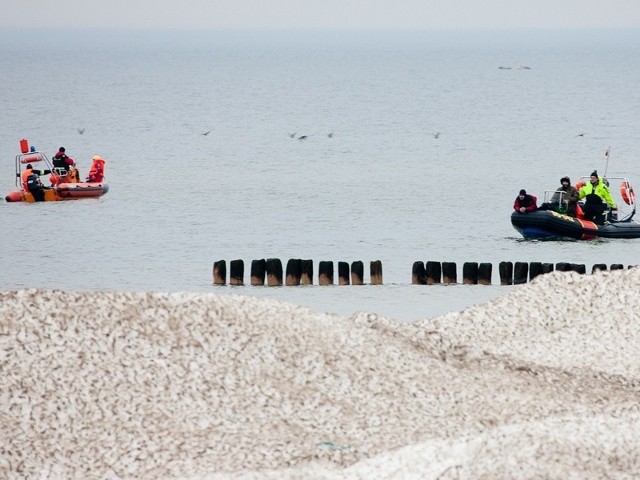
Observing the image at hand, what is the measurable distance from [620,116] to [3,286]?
7380 centimetres

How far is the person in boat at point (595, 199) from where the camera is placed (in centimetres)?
2969

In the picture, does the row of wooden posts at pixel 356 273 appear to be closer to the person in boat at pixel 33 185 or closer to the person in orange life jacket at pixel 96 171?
the person in boat at pixel 33 185

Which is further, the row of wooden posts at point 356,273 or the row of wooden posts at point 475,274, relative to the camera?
the row of wooden posts at point 475,274

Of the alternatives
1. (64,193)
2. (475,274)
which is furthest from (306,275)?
(64,193)

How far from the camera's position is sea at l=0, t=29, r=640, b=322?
2938 cm

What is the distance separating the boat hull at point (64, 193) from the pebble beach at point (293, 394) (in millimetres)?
23721

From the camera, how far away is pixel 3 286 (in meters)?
26.7

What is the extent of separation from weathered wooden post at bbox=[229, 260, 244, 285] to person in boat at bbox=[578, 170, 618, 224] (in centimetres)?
952

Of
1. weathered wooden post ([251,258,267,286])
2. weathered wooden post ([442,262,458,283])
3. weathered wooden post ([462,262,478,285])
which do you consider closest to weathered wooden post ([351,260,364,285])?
weathered wooden post ([442,262,458,283])

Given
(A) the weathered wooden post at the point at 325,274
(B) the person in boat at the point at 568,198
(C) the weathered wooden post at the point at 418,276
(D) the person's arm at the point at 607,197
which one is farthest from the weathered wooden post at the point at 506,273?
(D) the person's arm at the point at 607,197

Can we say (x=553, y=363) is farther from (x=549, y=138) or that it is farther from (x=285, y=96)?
(x=285, y=96)

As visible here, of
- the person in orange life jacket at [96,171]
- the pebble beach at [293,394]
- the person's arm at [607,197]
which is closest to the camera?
the pebble beach at [293,394]

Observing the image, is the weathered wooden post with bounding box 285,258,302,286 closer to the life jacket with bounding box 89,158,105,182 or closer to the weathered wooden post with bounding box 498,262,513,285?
the weathered wooden post with bounding box 498,262,513,285

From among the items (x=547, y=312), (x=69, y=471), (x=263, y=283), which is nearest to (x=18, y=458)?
(x=69, y=471)
